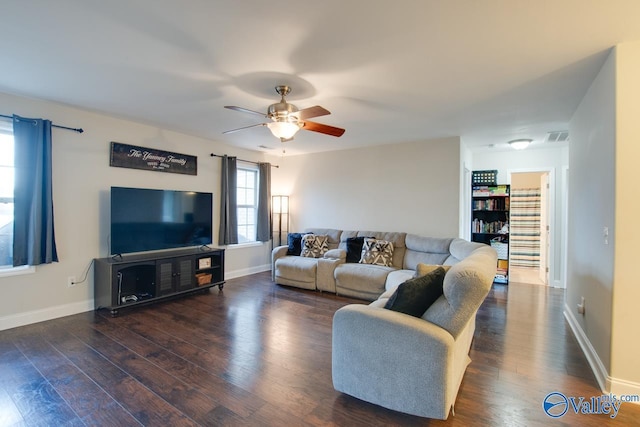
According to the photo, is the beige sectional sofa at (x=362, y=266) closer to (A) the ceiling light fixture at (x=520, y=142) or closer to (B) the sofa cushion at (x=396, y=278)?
(B) the sofa cushion at (x=396, y=278)

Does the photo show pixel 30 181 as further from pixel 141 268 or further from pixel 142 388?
→ pixel 142 388

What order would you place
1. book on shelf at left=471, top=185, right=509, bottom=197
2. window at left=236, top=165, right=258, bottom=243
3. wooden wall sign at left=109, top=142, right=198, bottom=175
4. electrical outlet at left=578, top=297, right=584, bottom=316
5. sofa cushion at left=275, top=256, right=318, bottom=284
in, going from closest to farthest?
electrical outlet at left=578, top=297, right=584, bottom=316, wooden wall sign at left=109, top=142, right=198, bottom=175, sofa cushion at left=275, top=256, right=318, bottom=284, book on shelf at left=471, top=185, right=509, bottom=197, window at left=236, top=165, right=258, bottom=243

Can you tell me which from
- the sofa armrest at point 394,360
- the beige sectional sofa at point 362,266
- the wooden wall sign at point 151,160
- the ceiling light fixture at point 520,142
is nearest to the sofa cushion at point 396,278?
the beige sectional sofa at point 362,266

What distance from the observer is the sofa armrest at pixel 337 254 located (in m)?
4.83

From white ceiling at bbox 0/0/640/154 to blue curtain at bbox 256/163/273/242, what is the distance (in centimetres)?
235

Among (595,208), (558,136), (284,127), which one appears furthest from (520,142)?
(284,127)

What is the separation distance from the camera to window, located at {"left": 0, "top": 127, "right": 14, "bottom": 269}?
318cm

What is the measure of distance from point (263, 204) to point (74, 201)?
117 inches

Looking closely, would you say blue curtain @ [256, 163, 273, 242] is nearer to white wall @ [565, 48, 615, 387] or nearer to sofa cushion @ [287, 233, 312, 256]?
sofa cushion @ [287, 233, 312, 256]

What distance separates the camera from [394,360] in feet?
5.91

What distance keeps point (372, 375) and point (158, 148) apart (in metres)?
4.22

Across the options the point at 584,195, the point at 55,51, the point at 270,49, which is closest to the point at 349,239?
the point at 584,195

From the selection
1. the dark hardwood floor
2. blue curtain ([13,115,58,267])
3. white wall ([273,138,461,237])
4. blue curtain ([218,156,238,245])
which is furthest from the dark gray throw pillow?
blue curtain ([218,156,238,245])

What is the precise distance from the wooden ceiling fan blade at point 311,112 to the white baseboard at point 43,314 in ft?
11.6
